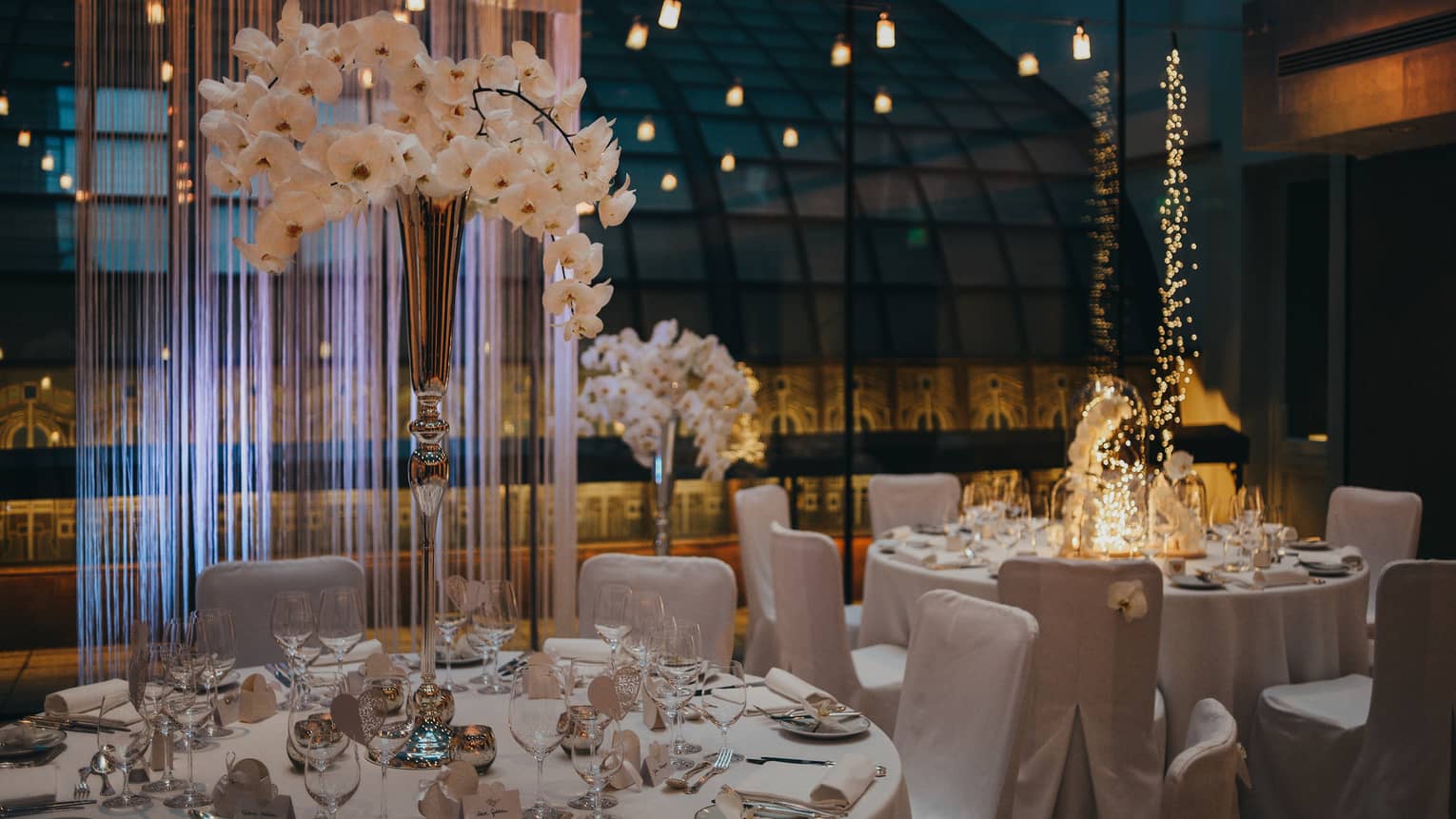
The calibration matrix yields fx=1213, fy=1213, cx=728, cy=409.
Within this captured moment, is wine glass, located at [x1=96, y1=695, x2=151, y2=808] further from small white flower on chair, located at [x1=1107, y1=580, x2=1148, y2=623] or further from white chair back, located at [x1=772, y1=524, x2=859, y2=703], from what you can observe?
small white flower on chair, located at [x1=1107, y1=580, x2=1148, y2=623]

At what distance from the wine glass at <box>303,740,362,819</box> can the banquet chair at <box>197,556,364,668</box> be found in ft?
5.77

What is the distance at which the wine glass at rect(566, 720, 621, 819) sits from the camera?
206cm

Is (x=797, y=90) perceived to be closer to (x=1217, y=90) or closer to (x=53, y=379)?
(x=1217, y=90)

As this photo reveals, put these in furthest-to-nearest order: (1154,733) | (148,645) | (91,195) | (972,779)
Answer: (91,195), (1154,733), (972,779), (148,645)

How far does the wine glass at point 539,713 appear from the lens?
2041 millimetres

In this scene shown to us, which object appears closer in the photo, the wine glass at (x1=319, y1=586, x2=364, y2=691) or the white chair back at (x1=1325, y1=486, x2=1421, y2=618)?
the wine glass at (x1=319, y1=586, x2=364, y2=691)

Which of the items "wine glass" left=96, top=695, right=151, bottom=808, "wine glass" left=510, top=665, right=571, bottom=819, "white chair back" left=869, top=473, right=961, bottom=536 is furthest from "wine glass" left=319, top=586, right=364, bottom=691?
"white chair back" left=869, top=473, right=961, bottom=536

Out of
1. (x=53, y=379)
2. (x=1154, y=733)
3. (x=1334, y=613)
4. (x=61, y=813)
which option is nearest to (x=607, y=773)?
(x=61, y=813)

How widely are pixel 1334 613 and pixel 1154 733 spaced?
105 centimetres

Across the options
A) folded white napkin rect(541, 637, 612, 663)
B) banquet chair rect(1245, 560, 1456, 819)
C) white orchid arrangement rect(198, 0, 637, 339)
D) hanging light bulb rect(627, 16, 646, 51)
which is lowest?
banquet chair rect(1245, 560, 1456, 819)

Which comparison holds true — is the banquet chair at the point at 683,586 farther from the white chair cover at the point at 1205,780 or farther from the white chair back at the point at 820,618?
the white chair cover at the point at 1205,780

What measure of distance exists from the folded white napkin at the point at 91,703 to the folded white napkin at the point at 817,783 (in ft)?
4.54

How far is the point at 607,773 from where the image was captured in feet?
6.82

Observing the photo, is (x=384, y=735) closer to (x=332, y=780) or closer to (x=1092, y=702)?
(x=332, y=780)
